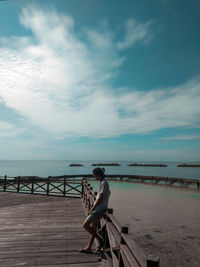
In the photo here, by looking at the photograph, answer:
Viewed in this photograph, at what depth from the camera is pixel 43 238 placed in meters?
5.73

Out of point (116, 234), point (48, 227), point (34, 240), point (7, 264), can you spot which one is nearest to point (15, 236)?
point (34, 240)

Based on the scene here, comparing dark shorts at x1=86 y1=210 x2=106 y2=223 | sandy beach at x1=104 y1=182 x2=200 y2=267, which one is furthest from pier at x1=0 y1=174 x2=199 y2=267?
sandy beach at x1=104 y1=182 x2=200 y2=267

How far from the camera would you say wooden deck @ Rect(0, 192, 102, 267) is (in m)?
4.38

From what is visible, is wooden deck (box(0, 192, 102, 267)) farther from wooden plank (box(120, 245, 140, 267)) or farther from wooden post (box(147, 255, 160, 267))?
wooden post (box(147, 255, 160, 267))

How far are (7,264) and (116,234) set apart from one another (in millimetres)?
2507

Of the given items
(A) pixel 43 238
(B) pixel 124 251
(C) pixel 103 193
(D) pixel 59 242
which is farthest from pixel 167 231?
(B) pixel 124 251

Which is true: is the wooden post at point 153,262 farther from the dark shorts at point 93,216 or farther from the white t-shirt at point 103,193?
the dark shorts at point 93,216

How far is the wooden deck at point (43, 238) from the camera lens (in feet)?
14.4

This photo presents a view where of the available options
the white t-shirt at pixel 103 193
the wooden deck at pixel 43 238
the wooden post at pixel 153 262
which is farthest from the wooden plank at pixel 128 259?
the wooden deck at pixel 43 238

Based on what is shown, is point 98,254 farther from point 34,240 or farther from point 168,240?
point 168,240

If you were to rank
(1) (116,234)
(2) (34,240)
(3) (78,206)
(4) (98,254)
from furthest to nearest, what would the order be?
(3) (78,206), (2) (34,240), (4) (98,254), (1) (116,234)

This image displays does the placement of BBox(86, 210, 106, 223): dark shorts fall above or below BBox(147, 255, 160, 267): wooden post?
below

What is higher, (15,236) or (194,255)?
(15,236)

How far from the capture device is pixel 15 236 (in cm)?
588
